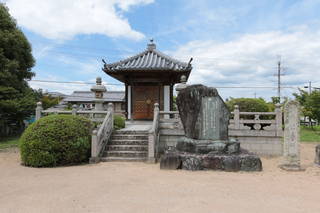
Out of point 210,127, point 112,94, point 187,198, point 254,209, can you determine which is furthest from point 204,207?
point 112,94

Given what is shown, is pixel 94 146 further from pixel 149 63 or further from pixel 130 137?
pixel 149 63

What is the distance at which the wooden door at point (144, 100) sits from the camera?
44.0 ft

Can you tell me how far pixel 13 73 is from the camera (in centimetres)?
1448

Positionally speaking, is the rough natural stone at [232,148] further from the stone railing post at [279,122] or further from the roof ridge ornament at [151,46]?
the roof ridge ornament at [151,46]

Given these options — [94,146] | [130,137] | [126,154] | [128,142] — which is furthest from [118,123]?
[94,146]

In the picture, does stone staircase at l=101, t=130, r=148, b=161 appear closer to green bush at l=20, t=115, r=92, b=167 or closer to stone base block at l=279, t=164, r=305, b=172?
green bush at l=20, t=115, r=92, b=167

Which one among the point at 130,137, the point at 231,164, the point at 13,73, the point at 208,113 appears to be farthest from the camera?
the point at 13,73

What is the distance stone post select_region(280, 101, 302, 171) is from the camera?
22.3 feet

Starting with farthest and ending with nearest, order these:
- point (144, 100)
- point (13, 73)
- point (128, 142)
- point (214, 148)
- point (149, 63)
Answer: point (13, 73) → point (144, 100) → point (149, 63) → point (128, 142) → point (214, 148)

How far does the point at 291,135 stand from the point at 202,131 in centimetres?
291

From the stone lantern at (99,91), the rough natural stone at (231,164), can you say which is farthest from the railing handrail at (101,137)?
the rough natural stone at (231,164)

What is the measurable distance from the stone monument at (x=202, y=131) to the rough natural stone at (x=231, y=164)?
0.41 ft

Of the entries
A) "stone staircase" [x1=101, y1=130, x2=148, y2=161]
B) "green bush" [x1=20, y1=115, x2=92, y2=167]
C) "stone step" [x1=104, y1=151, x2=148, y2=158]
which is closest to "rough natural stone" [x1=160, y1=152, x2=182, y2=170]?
"stone staircase" [x1=101, y1=130, x2=148, y2=161]

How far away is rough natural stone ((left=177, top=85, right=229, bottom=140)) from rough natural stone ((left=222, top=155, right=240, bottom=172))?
0.95 metres
